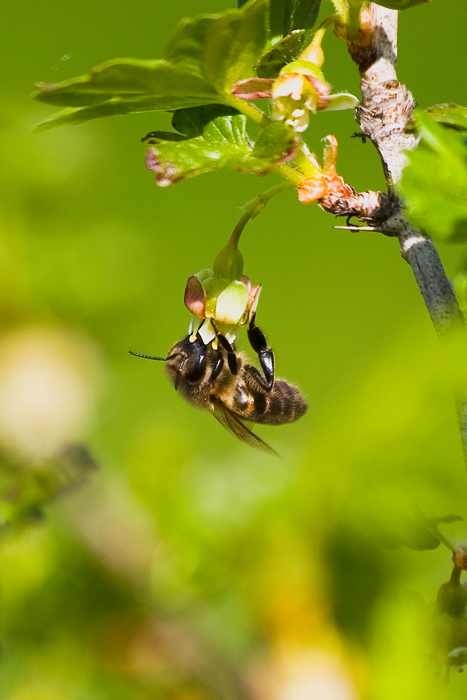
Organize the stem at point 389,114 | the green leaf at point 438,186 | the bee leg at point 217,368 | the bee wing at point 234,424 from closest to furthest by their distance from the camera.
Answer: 1. the green leaf at point 438,186
2. the stem at point 389,114
3. the bee wing at point 234,424
4. the bee leg at point 217,368

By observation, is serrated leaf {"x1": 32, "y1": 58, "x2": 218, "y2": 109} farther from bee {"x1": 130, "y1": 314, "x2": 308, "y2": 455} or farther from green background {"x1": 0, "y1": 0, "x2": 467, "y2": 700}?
bee {"x1": 130, "y1": 314, "x2": 308, "y2": 455}

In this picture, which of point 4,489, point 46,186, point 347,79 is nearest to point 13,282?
point 46,186

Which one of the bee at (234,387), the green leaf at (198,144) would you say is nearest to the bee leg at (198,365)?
the bee at (234,387)

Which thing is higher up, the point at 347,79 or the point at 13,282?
the point at 13,282

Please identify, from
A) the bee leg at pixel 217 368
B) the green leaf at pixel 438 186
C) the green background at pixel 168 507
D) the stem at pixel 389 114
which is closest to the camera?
the green background at pixel 168 507

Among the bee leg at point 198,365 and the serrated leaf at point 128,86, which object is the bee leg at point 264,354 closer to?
the bee leg at point 198,365

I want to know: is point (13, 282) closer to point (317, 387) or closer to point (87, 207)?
point (87, 207)

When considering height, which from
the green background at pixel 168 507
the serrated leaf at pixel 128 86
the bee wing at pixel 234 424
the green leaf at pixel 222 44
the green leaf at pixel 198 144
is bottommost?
the bee wing at pixel 234 424

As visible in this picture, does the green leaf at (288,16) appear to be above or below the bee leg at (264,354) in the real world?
above
